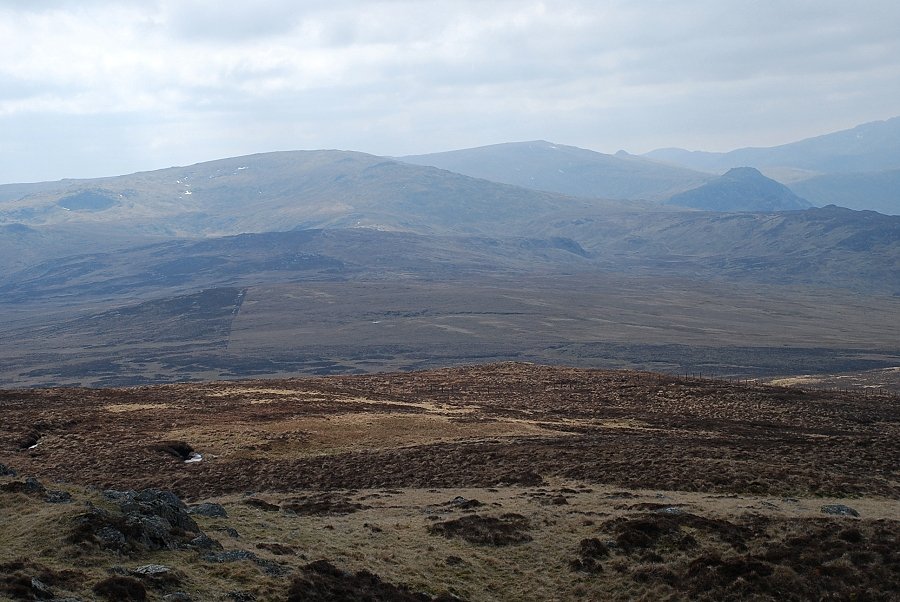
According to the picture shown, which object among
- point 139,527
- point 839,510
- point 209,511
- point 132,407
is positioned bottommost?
point 132,407

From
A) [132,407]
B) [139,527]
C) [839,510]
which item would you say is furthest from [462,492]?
[132,407]

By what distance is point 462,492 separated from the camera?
28.9 meters

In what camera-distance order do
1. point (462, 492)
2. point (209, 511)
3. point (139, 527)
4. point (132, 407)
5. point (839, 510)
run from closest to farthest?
point (139, 527)
point (209, 511)
point (839, 510)
point (462, 492)
point (132, 407)

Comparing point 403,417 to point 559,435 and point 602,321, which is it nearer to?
point 559,435

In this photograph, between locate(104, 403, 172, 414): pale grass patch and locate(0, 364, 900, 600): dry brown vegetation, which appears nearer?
locate(0, 364, 900, 600): dry brown vegetation

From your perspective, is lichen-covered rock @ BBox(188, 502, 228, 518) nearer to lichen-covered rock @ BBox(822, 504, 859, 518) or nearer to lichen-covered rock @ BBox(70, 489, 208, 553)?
lichen-covered rock @ BBox(70, 489, 208, 553)

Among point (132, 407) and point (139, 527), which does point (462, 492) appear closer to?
point (139, 527)

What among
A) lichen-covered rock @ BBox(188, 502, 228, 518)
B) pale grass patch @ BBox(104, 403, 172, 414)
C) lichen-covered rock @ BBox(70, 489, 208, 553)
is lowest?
pale grass patch @ BBox(104, 403, 172, 414)

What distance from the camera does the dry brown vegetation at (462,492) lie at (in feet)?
60.8

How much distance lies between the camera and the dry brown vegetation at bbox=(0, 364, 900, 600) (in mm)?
18531

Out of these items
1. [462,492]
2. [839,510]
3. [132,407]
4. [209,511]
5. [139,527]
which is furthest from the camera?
[132,407]

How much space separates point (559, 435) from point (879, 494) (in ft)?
50.4

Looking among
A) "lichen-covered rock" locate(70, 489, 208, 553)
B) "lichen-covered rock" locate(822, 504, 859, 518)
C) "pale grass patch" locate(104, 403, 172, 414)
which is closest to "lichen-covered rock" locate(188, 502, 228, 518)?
"lichen-covered rock" locate(70, 489, 208, 553)

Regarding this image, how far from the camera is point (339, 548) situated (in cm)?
2103
